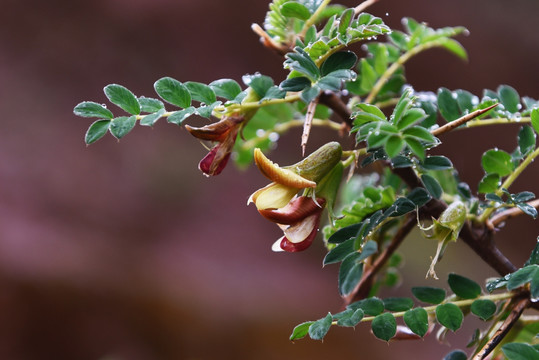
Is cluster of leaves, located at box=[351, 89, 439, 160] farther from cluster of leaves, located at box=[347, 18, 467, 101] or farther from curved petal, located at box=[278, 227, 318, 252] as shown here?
cluster of leaves, located at box=[347, 18, 467, 101]

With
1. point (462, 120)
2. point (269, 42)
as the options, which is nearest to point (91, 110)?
point (269, 42)

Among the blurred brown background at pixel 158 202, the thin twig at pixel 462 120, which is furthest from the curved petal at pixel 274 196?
the blurred brown background at pixel 158 202

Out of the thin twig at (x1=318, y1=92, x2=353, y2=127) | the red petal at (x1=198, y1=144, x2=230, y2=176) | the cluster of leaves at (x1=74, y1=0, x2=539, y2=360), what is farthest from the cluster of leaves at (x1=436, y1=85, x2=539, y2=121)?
the red petal at (x1=198, y1=144, x2=230, y2=176)

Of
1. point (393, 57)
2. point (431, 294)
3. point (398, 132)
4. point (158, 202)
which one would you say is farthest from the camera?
point (158, 202)

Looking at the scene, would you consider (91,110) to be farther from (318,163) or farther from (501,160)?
(501,160)

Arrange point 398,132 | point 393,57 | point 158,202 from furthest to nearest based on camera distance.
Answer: point 158,202 < point 393,57 < point 398,132

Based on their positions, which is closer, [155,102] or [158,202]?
[155,102]

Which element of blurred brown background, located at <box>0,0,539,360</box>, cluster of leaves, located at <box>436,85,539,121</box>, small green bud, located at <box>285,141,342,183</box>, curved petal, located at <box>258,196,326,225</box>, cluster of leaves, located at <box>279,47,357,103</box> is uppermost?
cluster of leaves, located at <box>279,47,357,103</box>

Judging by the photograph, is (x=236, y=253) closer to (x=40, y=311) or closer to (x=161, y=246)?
(x=161, y=246)
